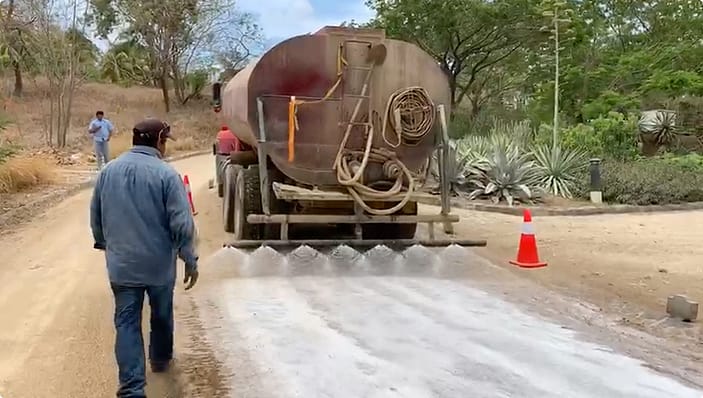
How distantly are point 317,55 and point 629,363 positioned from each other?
16.8 feet

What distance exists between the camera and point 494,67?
Answer: 32938 mm

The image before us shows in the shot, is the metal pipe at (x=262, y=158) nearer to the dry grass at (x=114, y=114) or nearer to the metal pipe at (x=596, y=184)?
the metal pipe at (x=596, y=184)

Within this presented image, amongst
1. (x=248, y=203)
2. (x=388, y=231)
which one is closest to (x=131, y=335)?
(x=248, y=203)

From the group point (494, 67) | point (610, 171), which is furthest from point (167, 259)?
point (494, 67)

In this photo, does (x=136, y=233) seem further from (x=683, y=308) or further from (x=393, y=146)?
(x=393, y=146)

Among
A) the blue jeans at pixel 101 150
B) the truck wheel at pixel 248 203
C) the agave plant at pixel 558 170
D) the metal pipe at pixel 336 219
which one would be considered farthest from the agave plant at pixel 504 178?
the blue jeans at pixel 101 150

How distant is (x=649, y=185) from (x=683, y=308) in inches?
313

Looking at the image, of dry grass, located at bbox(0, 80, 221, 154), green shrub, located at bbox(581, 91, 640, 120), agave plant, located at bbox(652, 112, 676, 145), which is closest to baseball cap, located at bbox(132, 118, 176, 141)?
agave plant, located at bbox(652, 112, 676, 145)

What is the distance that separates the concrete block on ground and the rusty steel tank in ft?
12.2

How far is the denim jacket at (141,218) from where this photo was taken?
4.51 meters

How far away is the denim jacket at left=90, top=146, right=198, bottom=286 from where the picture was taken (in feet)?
14.8

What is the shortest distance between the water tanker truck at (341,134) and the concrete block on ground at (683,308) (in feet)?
9.18

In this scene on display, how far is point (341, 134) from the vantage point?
9.18m

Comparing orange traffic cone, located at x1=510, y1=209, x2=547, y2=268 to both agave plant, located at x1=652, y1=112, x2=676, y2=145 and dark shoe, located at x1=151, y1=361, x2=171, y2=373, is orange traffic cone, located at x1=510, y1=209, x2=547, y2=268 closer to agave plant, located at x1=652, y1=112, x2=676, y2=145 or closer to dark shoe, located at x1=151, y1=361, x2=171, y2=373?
dark shoe, located at x1=151, y1=361, x2=171, y2=373
